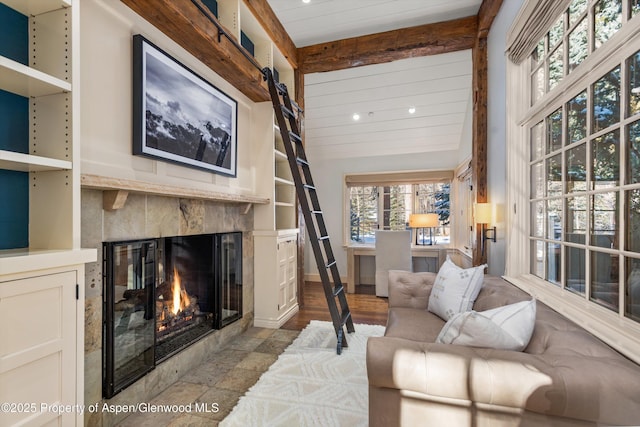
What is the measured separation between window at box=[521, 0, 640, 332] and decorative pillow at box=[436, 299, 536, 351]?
1.45ft

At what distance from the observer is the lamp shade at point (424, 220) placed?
16.6 ft

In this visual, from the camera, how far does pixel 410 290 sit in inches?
96.6

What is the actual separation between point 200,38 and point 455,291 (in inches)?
97.9

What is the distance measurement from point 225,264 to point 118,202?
1339 mm

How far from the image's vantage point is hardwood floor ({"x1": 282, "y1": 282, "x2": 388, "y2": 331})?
336 centimetres

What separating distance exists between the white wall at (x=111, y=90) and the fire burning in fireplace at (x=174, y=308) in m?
0.81

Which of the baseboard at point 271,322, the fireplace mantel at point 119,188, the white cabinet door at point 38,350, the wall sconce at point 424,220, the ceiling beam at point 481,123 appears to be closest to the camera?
the white cabinet door at point 38,350

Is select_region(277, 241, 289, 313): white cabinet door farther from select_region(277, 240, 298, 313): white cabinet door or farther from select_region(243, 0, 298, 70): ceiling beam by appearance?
select_region(243, 0, 298, 70): ceiling beam

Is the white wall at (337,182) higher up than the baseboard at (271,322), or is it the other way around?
the white wall at (337,182)

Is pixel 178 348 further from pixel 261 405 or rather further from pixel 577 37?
pixel 577 37

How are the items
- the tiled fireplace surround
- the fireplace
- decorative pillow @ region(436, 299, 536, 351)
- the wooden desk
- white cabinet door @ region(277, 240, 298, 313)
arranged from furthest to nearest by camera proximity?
the wooden desk
white cabinet door @ region(277, 240, 298, 313)
the fireplace
the tiled fireplace surround
decorative pillow @ region(436, 299, 536, 351)

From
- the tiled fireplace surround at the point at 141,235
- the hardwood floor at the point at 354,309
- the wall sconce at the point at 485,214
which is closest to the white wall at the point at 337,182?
the hardwood floor at the point at 354,309

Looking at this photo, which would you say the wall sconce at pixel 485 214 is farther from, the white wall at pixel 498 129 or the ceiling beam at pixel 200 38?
the ceiling beam at pixel 200 38

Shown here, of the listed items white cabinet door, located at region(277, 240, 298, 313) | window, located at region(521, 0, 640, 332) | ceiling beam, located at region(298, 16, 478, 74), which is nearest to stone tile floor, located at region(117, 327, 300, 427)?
white cabinet door, located at region(277, 240, 298, 313)
